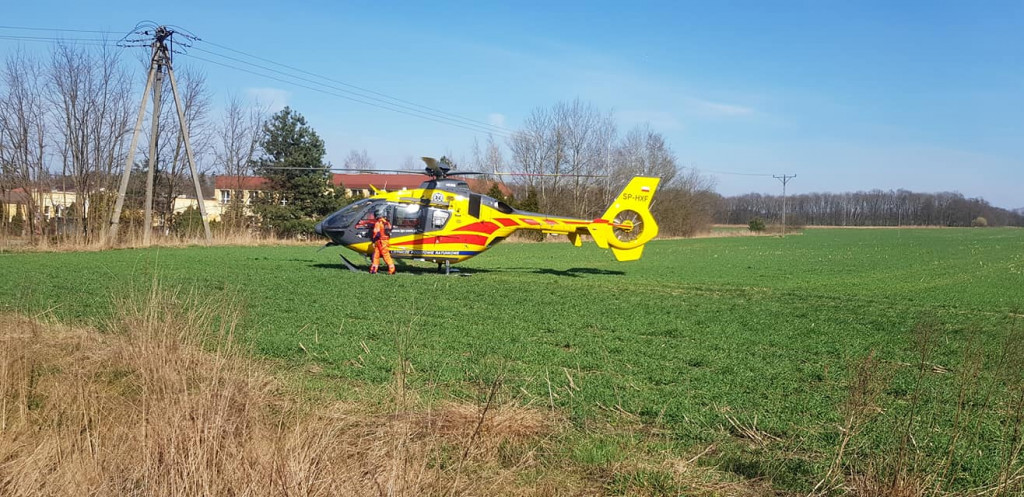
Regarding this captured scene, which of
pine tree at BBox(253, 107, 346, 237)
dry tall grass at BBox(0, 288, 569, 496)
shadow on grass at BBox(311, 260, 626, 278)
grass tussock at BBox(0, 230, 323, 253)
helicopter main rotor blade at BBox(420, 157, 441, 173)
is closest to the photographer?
→ dry tall grass at BBox(0, 288, 569, 496)

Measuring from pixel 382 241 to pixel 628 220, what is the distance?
22.0ft

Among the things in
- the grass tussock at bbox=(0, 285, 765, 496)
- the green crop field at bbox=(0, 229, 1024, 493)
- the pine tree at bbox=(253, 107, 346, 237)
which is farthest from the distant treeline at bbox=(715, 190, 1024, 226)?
the grass tussock at bbox=(0, 285, 765, 496)

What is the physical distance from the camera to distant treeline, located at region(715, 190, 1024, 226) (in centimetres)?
14938

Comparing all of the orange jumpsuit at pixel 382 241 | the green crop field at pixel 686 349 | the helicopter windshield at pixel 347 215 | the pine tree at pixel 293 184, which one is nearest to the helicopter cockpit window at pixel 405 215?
the orange jumpsuit at pixel 382 241

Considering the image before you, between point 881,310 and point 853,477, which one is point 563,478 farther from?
point 881,310

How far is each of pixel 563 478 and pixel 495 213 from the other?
49.8ft

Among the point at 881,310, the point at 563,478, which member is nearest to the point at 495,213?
the point at 881,310

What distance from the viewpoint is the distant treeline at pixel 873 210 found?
149 metres

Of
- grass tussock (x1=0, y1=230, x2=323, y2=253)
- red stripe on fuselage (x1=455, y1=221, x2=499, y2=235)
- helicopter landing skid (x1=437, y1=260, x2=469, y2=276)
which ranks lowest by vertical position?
helicopter landing skid (x1=437, y1=260, x2=469, y2=276)

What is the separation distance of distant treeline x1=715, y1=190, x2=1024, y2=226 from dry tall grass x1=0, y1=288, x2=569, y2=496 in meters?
145

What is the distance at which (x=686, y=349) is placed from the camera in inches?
356

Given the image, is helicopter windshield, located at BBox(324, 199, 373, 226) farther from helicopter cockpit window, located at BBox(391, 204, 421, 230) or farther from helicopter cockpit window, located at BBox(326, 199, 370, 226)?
helicopter cockpit window, located at BBox(391, 204, 421, 230)

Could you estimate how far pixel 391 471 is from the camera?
3.75 m

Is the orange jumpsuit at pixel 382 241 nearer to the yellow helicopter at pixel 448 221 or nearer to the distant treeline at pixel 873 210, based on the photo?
the yellow helicopter at pixel 448 221
